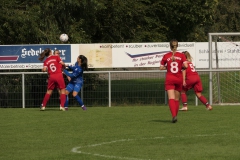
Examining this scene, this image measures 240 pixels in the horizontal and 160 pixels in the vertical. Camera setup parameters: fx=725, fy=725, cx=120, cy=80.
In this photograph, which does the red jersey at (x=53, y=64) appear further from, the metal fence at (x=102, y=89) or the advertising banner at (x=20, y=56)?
the advertising banner at (x=20, y=56)

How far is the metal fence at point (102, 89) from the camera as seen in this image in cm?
2452

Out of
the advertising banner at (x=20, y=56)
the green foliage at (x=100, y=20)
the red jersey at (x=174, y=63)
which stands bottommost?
the red jersey at (x=174, y=63)

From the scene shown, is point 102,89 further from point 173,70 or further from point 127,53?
point 173,70

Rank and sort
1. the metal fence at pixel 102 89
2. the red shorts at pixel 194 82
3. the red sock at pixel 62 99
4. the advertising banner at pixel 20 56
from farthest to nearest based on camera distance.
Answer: the advertising banner at pixel 20 56 → the metal fence at pixel 102 89 → the red sock at pixel 62 99 → the red shorts at pixel 194 82

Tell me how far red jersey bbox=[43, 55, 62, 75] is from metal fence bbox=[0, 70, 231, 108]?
355cm

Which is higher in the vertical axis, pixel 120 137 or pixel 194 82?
pixel 194 82

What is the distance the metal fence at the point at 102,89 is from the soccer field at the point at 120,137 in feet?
17.5

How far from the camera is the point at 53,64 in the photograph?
20.7 m

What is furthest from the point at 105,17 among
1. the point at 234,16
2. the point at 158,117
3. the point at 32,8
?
the point at 234,16

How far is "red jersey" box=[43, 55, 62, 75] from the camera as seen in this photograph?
20.7 m

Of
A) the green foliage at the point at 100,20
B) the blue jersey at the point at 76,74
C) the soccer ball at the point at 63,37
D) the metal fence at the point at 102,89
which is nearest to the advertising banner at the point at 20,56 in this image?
the metal fence at the point at 102,89

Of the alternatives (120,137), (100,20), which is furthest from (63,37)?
(120,137)

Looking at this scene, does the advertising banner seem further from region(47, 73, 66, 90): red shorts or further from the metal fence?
region(47, 73, 66, 90): red shorts

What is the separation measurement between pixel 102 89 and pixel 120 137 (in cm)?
1203
